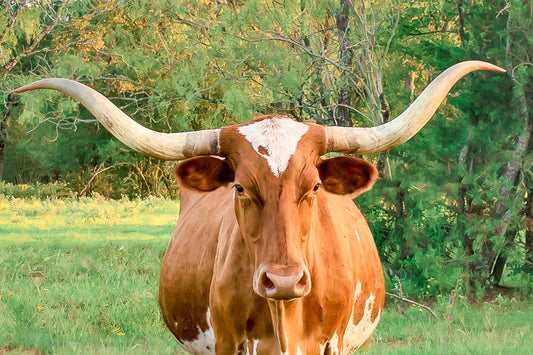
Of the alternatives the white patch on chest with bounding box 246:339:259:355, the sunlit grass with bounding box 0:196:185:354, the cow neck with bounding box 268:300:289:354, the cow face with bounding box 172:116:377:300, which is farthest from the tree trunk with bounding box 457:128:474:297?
the cow neck with bounding box 268:300:289:354

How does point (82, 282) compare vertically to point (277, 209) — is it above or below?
below

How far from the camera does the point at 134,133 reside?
3.66 meters

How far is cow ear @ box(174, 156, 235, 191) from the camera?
3760mm

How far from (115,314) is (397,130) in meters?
4.77

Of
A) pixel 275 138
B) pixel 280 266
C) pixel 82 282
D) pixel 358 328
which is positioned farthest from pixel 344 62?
pixel 280 266

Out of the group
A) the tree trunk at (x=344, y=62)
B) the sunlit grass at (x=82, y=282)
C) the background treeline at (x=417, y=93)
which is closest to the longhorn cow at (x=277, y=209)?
the sunlit grass at (x=82, y=282)

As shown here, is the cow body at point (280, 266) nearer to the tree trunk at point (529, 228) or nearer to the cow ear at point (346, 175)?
the cow ear at point (346, 175)

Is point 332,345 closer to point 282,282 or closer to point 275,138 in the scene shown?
point 282,282

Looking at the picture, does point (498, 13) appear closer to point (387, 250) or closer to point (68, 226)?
point (387, 250)

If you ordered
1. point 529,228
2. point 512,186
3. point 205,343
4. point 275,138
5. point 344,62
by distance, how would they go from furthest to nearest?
1. point 344,62
2. point 529,228
3. point 512,186
4. point 205,343
5. point 275,138

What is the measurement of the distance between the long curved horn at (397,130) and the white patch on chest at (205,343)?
1.42 m

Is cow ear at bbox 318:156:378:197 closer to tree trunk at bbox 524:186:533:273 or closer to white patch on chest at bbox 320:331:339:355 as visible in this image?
white patch on chest at bbox 320:331:339:355

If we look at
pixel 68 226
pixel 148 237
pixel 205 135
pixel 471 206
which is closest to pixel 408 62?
pixel 471 206

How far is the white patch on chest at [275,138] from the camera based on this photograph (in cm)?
348
